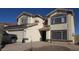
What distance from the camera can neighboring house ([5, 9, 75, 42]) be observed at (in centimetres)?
362

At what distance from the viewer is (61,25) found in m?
3.64

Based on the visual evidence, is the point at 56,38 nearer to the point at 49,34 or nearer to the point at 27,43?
the point at 49,34

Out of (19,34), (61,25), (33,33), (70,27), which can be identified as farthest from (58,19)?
(19,34)

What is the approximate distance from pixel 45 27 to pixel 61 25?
253mm

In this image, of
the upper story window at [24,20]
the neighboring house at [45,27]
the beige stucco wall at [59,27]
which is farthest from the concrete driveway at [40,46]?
the upper story window at [24,20]

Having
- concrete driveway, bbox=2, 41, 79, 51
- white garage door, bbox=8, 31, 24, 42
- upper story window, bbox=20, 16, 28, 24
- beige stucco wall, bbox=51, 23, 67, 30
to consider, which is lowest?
concrete driveway, bbox=2, 41, 79, 51

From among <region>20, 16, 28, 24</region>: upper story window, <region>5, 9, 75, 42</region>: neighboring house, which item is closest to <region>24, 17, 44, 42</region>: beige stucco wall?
<region>5, 9, 75, 42</region>: neighboring house

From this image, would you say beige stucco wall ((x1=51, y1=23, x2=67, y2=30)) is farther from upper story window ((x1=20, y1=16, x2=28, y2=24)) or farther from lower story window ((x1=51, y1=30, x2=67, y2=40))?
upper story window ((x1=20, y1=16, x2=28, y2=24))

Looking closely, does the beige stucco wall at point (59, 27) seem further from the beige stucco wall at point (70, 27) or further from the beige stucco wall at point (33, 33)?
the beige stucco wall at point (33, 33)
